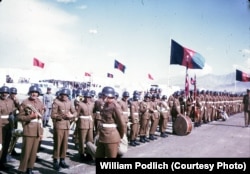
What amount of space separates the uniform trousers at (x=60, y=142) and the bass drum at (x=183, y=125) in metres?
7.04

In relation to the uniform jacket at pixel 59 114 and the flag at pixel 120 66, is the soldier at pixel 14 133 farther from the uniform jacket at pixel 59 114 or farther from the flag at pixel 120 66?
the flag at pixel 120 66

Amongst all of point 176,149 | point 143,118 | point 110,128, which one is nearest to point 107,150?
point 110,128

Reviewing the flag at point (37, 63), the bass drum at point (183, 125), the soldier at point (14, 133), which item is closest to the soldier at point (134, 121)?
the bass drum at point (183, 125)

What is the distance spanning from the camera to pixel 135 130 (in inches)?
471

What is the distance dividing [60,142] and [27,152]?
1020 millimetres

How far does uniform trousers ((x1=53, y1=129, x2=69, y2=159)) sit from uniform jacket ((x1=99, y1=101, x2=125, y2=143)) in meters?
1.74

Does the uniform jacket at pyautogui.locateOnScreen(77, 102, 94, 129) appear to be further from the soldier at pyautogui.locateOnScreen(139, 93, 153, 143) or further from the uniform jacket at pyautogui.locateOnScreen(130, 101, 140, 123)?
the soldier at pyautogui.locateOnScreen(139, 93, 153, 143)

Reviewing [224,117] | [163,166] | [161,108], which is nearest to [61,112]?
[163,166]

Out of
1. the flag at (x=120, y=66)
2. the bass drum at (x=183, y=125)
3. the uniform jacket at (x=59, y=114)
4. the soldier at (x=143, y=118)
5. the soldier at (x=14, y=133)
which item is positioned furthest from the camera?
the flag at (x=120, y=66)

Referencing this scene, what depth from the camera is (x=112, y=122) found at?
6668 millimetres

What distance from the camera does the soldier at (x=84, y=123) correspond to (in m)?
9.01

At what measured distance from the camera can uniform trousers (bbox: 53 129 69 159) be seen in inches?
317

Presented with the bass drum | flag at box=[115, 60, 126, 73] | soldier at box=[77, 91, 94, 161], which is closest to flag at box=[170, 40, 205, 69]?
the bass drum

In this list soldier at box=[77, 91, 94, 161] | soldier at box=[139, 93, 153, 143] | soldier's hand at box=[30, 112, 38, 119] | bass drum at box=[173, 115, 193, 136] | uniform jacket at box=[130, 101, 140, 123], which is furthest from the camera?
bass drum at box=[173, 115, 193, 136]
